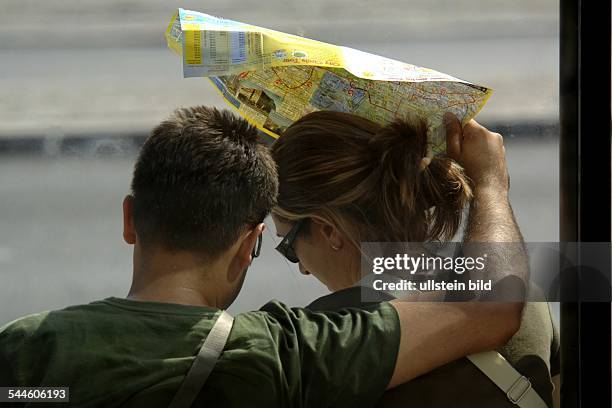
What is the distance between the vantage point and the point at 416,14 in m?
1.93

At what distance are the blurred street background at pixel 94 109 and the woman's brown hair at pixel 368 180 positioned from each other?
0.14m

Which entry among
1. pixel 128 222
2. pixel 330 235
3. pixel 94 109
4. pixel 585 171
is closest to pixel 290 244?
pixel 330 235

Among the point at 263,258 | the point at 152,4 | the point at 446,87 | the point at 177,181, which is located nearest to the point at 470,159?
the point at 446,87

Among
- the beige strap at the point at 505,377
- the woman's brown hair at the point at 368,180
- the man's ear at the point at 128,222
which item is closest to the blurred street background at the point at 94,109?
the man's ear at the point at 128,222

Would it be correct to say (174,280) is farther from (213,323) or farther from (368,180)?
(368,180)

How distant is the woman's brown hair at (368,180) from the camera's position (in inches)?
75.1

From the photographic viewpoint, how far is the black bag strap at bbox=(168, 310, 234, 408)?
170 cm

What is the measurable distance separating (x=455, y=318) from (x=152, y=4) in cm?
96

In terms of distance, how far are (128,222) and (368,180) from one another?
0.53 m

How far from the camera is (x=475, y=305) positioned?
74.5 inches

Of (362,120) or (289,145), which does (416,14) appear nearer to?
(362,120)

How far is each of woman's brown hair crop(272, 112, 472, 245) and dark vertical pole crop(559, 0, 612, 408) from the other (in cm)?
27

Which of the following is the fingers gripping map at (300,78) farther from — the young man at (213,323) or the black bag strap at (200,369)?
the black bag strap at (200,369)

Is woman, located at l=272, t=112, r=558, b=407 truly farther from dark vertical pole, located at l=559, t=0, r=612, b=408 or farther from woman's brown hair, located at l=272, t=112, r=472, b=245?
dark vertical pole, located at l=559, t=0, r=612, b=408
